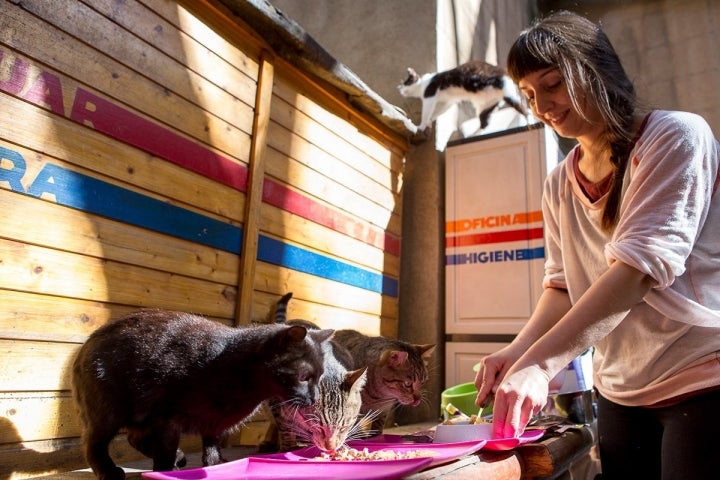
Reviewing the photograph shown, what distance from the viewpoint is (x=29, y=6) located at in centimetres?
205

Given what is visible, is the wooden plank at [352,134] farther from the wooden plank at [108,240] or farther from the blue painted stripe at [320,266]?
the wooden plank at [108,240]

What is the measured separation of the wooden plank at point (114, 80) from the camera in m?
2.02

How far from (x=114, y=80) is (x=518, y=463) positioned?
87.6 inches

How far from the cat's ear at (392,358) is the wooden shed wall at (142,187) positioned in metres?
0.77

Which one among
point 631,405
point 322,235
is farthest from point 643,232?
point 322,235

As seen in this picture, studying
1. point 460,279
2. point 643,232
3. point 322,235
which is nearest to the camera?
point 643,232

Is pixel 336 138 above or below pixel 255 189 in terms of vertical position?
above

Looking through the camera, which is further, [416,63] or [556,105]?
[416,63]

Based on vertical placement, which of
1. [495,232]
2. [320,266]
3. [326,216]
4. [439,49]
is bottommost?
[320,266]

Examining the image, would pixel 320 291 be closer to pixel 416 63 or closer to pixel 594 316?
pixel 594 316

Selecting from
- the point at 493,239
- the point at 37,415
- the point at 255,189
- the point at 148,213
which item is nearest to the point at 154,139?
the point at 148,213

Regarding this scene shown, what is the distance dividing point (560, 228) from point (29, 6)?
7.16 ft

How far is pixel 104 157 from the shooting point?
227 centimetres

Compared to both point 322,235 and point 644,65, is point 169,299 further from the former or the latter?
point 644,65
